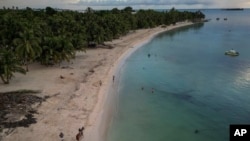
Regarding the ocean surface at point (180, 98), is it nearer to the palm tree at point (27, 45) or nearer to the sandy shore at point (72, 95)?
the sandy shore at point (72, 95)

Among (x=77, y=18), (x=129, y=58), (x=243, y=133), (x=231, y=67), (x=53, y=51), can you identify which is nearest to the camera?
(x=243, y=133)

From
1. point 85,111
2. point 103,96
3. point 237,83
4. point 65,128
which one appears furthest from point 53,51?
point 237,83

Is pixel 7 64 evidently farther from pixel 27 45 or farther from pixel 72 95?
pixel 72 95

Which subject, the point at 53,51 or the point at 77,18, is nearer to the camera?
the point at 53,51

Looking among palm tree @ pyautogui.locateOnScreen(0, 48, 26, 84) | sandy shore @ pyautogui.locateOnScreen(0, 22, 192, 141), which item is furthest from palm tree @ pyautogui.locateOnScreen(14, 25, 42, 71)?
palm tree @ pyautogui.locateOnScreen(0, 48, 26, 84)

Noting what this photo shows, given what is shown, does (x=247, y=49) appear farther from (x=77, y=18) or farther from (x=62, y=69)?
(x=62, y=69)

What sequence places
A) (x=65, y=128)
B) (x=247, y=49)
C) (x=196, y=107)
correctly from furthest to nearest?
1. (x=247, y=49)
2. (x=196, y=107)
3. (x=65, y=128)

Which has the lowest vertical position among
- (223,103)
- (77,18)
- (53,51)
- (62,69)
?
(223,103)
